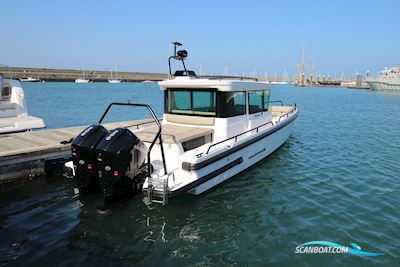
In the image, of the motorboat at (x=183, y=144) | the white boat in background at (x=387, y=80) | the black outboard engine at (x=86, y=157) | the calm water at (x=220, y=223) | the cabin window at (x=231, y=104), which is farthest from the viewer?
the white boat in background at (x=387, y=80)

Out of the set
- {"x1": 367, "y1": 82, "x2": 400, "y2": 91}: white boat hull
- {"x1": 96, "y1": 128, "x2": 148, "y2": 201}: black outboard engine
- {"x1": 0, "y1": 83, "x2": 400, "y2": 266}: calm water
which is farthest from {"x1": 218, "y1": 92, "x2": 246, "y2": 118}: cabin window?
{"x1": 367, "y1": 82, "x2": 400, "y2": 91}: white boat hull

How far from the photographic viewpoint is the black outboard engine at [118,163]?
21.0 feet

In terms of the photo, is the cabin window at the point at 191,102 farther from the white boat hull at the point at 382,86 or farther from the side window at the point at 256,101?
the white boat hull at the point at 382,86

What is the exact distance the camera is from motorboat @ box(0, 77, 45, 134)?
12695 millimetres

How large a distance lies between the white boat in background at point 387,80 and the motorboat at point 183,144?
88949mm

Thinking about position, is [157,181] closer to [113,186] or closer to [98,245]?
[113,186]

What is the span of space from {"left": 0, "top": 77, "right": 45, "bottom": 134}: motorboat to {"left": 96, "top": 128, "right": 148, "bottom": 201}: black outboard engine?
8008 mm

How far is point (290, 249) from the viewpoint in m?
5.97

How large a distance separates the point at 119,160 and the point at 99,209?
155 cm

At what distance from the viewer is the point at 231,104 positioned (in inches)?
376

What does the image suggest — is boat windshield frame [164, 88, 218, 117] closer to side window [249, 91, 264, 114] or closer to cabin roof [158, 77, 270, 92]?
cabin roof [158, 77, 270, 92]

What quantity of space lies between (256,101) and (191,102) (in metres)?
2.75

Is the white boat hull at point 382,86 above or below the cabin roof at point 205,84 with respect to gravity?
below

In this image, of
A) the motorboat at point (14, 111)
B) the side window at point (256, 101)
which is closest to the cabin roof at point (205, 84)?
the side window at point (256, 101)
